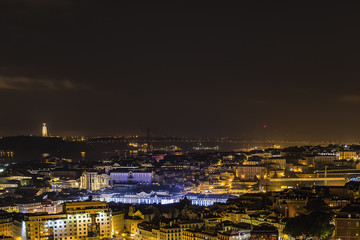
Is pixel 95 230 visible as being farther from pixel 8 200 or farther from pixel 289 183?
pixel 289 183

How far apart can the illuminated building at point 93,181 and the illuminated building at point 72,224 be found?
654 inches

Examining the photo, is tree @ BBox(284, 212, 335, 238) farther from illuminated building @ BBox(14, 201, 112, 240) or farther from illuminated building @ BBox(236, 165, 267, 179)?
illuminated building @ BBox(236, 165, 267, 179)

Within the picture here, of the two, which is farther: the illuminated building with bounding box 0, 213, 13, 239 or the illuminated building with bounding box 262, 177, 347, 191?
the illuminated building with bounding box 262, 177, 347, 191

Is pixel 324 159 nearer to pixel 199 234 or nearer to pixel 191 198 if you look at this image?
pixel 191 198

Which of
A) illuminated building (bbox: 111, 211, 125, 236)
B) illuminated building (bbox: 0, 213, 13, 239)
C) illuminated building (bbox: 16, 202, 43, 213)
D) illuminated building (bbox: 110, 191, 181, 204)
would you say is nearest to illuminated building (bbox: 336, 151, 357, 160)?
illuminated building (bbox: 110, 191, 181, 204)

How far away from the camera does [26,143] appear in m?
85.9

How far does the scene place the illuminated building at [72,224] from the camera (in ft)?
70.0

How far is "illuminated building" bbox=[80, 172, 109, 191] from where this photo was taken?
39.3m

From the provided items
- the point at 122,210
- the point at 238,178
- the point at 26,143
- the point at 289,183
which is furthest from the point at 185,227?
the point at 26,143

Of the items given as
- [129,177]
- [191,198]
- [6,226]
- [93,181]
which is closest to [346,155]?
[191,198]

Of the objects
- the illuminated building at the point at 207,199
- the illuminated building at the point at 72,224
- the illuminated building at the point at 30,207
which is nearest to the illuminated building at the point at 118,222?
the illuminated building at the point at 72,224

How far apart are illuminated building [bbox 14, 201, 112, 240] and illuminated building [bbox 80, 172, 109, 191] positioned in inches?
654

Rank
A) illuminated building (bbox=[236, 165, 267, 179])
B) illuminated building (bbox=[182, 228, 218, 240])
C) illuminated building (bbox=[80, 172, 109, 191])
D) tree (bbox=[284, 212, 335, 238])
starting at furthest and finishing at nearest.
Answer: illuminated building (bbox=[80, 172, 109, 191])
illuminated building (bbox=[236, 165, 267, 179])
illuminated building (bbox=[182, 228, 218, 240])
tree (bbox=[284, 212, 335, 238])

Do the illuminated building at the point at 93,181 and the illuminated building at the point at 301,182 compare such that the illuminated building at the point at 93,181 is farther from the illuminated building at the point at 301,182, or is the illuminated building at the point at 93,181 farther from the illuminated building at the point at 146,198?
the illuminated building at the point at 301,182
